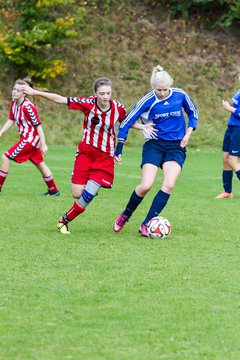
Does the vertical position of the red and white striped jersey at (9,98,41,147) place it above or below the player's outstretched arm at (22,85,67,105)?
below

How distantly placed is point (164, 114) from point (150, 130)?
23cm

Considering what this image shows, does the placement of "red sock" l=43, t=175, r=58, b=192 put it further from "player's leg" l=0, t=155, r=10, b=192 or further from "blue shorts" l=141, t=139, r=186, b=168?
"blue shorts" l=141, t=139, r=186, b=168

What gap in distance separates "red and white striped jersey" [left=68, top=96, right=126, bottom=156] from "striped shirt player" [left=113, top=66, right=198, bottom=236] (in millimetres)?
189

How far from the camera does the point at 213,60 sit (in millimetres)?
28359

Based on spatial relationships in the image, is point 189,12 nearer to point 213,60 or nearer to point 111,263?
point 213,60

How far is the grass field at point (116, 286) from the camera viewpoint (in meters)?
5.60

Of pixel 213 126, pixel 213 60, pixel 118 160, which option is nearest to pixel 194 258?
pixel 118 160

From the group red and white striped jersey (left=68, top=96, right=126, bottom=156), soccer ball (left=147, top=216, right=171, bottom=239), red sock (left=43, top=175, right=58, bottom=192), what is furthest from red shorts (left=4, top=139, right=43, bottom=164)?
soccer ball (left=147, top=216, right=171, bottom=239)

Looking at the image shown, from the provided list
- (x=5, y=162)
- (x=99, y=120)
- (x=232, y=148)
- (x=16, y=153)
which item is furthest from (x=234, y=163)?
(x=99, y=120)

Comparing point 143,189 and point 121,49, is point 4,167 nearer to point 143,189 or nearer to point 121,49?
point 143,189

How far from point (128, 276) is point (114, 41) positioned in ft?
70.0

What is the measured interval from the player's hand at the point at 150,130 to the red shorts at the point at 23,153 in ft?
14.2

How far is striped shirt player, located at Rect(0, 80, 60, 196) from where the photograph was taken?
13.8 metres

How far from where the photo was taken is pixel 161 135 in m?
10.1
